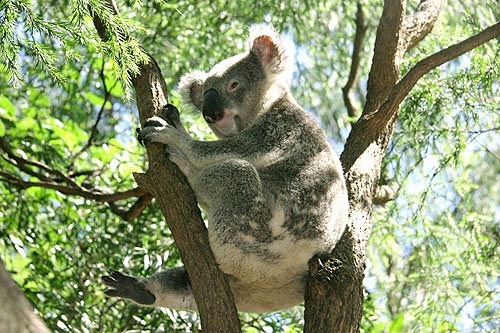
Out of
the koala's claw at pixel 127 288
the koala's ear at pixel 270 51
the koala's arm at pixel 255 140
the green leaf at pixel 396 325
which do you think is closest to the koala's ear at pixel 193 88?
the koala's ear at pixel 270 51

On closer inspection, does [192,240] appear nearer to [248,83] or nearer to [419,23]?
[248,83]

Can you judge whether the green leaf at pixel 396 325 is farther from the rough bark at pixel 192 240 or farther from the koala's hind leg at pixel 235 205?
the koala's hind leg at pixel 235 205

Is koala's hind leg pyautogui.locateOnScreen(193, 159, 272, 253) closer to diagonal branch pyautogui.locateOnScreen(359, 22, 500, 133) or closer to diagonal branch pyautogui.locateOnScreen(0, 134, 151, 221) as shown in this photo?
diagonal branch pyautogui.locateOnScreen(0, 134, 151, 221)

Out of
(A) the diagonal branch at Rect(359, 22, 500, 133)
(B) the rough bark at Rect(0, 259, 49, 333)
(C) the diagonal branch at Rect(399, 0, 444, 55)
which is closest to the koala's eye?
(A) the diagonal branch at Rect(359, 22, 500, 133)

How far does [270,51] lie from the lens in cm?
509

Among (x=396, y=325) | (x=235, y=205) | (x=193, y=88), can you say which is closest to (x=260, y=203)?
(x=235, y=205)

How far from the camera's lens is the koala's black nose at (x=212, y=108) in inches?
189

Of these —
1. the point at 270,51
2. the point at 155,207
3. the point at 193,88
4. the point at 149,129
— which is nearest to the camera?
the point at 149,129

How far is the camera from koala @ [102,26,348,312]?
4.20 m

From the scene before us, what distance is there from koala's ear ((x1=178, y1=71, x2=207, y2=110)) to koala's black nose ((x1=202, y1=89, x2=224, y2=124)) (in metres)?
0.39

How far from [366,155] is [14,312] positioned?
10.3 ft

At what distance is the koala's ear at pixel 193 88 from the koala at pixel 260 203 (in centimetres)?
47

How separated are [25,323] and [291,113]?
9.99ft

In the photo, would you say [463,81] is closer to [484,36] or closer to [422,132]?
[422,132]
